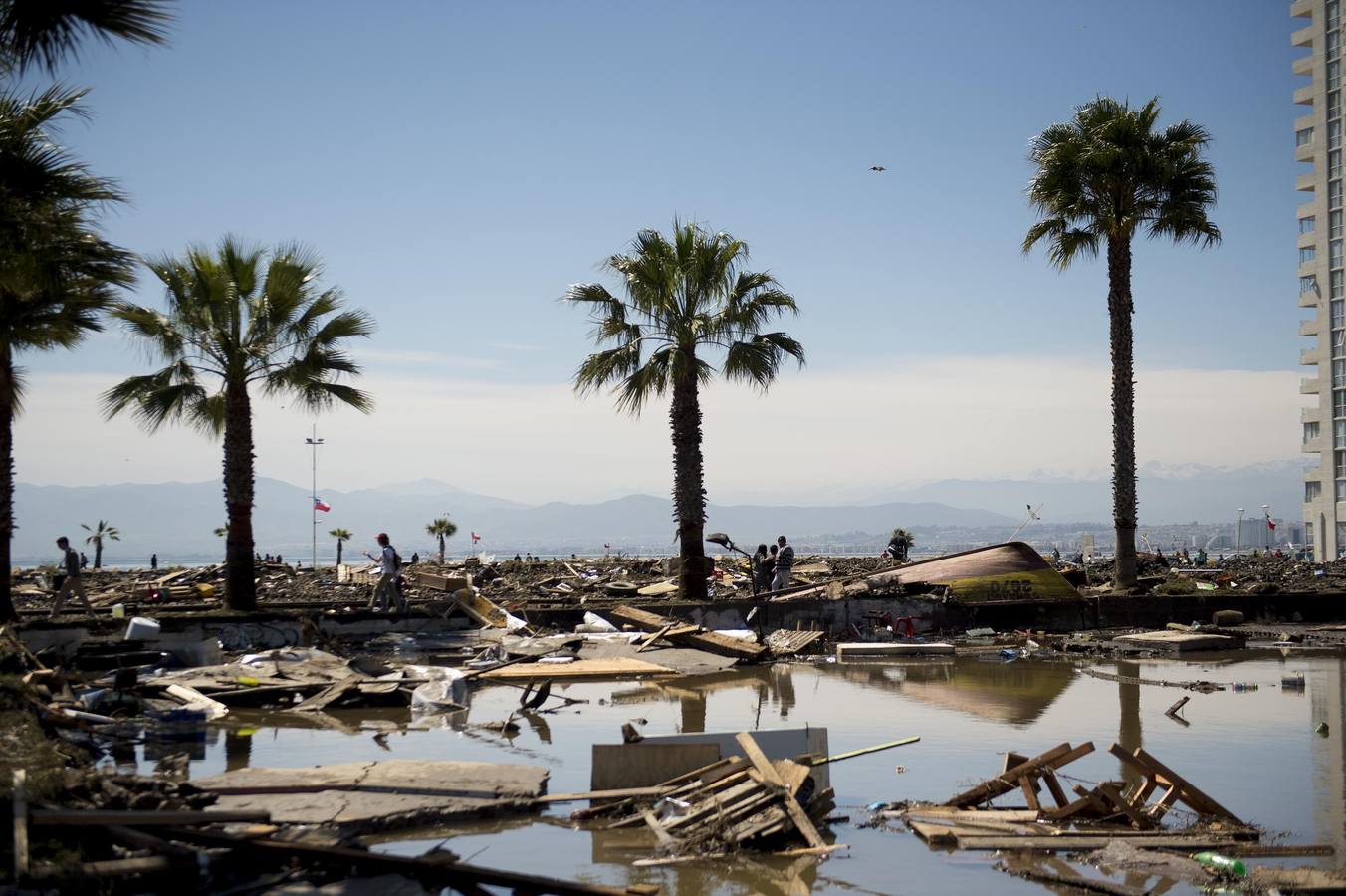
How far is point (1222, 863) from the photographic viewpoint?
6906 mm

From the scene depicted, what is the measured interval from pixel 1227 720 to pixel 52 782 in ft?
35.8

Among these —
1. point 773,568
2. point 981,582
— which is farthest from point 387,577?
point 981,582

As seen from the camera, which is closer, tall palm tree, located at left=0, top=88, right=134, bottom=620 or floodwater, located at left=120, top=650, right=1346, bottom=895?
floodwater, located at left=120, top=650, right=1346, bottom=895

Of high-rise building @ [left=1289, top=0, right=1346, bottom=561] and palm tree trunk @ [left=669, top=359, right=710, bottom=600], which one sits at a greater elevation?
high-rise building @ [left=1289, top=0, right=1346, bottom=561]

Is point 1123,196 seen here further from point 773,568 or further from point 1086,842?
point 1086,842

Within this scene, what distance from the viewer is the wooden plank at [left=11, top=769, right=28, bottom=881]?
5.66 m

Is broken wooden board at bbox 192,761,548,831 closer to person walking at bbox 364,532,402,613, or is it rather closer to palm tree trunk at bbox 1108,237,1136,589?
person walking at bbox 364,532,402,613

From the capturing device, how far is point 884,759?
10594 millimetres

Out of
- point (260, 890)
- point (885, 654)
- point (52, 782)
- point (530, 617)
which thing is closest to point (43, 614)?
point (530, 617)

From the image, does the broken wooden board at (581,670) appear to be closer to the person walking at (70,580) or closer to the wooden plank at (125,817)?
the person walking at (70,580)

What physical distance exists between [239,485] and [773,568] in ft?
33.9

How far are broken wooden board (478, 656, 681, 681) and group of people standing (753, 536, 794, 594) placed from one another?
266 inches

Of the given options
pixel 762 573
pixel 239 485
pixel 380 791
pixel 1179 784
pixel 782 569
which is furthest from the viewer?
pixel 762 573

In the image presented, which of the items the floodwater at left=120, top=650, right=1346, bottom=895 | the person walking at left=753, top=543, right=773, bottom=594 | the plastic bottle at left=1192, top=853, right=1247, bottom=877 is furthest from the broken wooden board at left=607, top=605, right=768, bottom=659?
the plastic bottle at left=1192, top=853, right=1247, bottom=877
